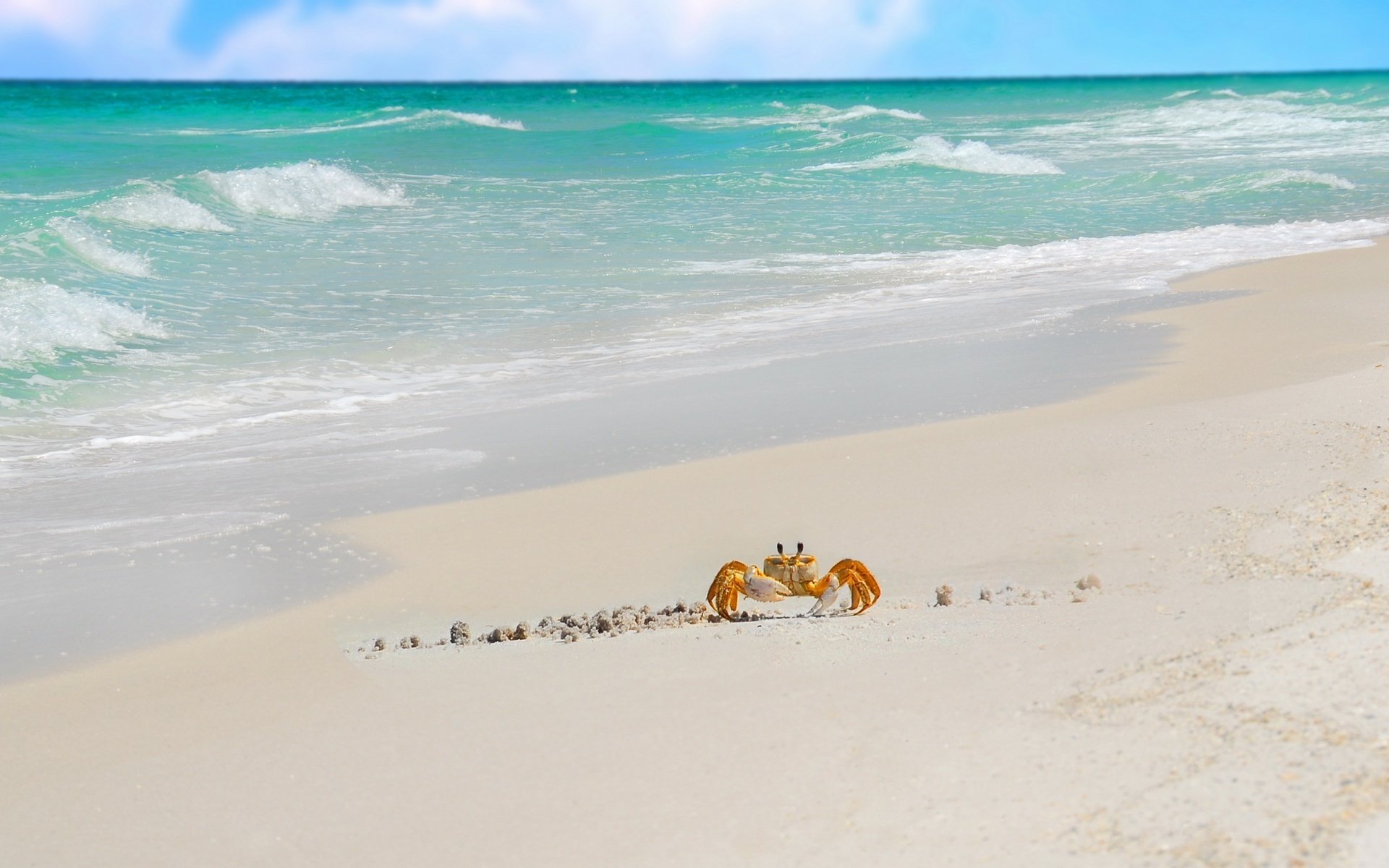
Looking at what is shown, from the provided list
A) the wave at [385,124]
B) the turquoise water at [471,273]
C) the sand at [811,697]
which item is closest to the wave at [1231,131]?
the turquoise water at [471,273]

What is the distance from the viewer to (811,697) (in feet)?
11.2

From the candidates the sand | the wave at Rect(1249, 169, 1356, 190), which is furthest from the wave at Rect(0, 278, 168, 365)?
the wave at Rect(1249, 169, 1356, 190)

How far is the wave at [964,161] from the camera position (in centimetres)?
2414

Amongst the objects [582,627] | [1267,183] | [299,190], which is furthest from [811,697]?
[1267,183]

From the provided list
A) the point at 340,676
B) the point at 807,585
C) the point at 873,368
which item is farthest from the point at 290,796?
the point at 873,368

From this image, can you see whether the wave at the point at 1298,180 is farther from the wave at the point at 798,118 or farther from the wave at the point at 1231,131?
the wave at the point at 798,118

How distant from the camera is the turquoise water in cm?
691

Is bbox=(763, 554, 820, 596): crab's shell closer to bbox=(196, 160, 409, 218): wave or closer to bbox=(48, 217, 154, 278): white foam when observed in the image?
bbox=(48, 217, 154, 278): white foam

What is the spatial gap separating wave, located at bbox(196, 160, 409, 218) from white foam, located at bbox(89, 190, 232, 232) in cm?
129

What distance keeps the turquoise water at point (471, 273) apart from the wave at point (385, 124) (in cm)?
810

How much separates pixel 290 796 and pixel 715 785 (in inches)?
40.7

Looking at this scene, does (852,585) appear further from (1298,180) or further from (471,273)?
(1298,180)

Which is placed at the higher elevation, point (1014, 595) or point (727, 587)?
point (727, 587)

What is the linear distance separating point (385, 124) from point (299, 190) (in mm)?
22545
